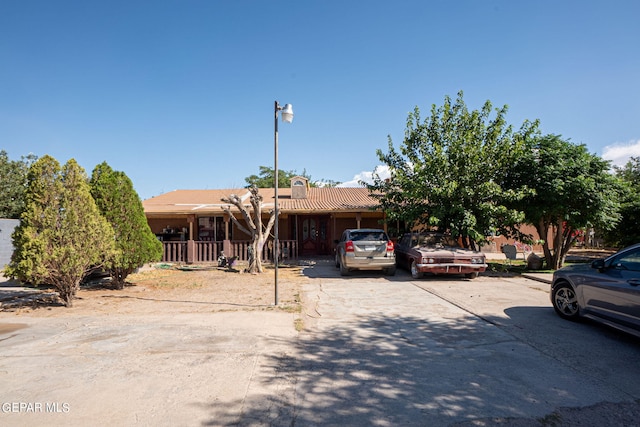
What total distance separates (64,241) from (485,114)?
14.0 meters

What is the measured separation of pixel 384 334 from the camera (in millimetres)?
5195

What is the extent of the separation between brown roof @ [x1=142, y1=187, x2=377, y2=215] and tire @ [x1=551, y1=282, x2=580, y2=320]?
9558mm

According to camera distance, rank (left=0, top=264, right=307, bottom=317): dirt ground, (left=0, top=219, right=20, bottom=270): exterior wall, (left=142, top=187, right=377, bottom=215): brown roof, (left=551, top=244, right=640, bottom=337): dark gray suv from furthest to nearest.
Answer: (left=142, top=187, right=377, bottom=215): brown roof, (left=0, top=219, right=20, bottom=270): exterior wall, (left=0, top=264, right=307, bottom=317): dirt ground, (left=551, top=244, right=640, bottom=337): dark gray suv

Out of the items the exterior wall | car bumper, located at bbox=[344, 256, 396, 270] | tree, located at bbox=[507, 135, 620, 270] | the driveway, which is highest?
tree, located at bbox=[507, 135, 620, 270]

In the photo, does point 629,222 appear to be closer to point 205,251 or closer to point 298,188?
point 298,188

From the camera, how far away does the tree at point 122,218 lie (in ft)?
29.4

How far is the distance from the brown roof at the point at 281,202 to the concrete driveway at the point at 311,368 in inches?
384

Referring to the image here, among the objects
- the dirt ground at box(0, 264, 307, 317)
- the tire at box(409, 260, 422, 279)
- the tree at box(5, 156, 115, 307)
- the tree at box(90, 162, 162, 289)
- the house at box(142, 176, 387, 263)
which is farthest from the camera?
the house at box(142, 176, 387, 263)

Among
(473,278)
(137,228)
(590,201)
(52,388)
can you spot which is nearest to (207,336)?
Answer: (52,388)

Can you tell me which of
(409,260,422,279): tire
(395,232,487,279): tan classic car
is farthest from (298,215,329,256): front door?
(409,260,422,279): tire

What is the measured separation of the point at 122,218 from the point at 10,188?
2611 cm

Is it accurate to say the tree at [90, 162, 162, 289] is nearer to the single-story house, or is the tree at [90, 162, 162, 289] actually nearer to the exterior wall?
the single-story house

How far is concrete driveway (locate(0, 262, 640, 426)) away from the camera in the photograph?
2.97 metres

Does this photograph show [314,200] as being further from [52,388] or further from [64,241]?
[52,388]
